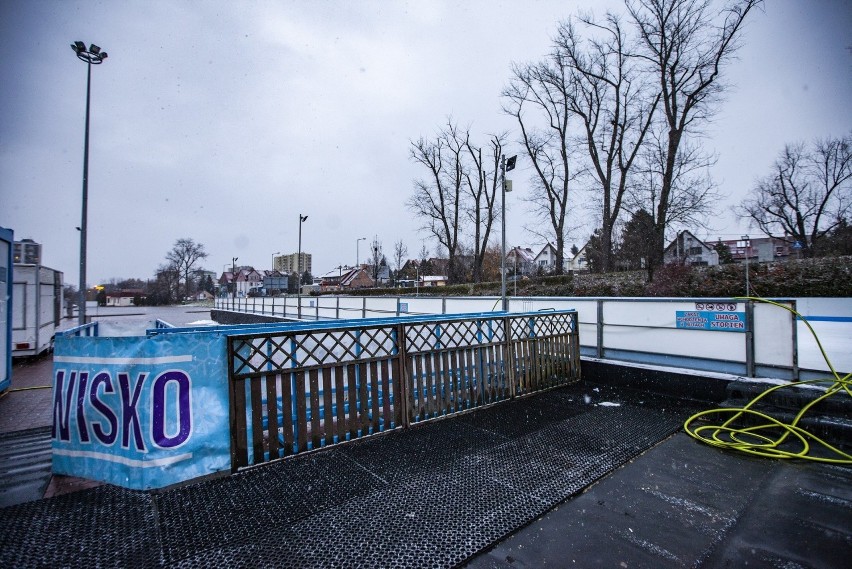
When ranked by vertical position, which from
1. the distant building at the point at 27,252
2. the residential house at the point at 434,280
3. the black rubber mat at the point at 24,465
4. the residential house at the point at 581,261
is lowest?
the black rubber mat at the point at 24,465

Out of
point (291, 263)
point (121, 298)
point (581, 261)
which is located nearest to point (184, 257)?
point (121, 298)

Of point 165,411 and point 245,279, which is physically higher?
point 245,279

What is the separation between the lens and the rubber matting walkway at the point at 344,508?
246 cm

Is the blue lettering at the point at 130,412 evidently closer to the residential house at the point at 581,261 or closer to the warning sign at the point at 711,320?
the warning sign at the point at 711,320

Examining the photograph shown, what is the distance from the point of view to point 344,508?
9.80 feet

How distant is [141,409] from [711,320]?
788 centimetres

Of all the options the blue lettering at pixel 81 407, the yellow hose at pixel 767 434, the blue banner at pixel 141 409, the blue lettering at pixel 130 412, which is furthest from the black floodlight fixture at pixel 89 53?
the yellow hose at pixel 767 434

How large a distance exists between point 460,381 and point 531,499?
2.43 metres

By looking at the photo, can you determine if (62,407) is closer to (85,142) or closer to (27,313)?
(27,313)

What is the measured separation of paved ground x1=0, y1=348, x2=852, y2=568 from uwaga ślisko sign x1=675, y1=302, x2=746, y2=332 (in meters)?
2.84

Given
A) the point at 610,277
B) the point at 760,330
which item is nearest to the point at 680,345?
the point at 760,330

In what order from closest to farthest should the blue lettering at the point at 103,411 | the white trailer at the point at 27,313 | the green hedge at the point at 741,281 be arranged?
1. the blue lettering at the point at 103,411
2. the white trailer at the point at 27,313
3. the green hedge at the point at 741,281

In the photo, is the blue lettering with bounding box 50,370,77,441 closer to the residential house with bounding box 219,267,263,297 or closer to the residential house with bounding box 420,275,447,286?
the residential house with bounding box 420,275,447,286

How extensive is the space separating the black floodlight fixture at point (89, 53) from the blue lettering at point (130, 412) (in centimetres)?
1574
